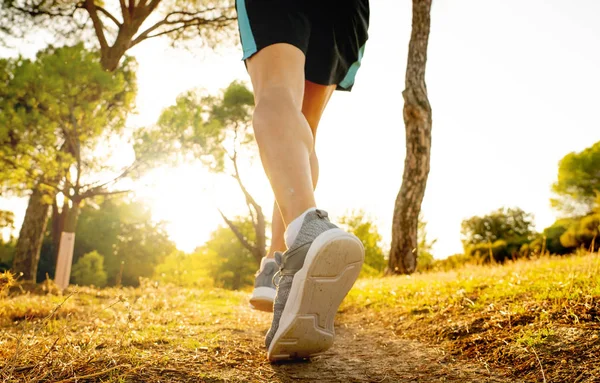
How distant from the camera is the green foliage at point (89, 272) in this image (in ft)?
65.0

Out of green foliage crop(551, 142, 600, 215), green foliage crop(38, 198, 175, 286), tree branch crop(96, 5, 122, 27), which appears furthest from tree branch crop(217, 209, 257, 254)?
green foliage crop(551, 142, 600, 215)

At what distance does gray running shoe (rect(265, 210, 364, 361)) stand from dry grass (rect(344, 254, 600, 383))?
0.51 m

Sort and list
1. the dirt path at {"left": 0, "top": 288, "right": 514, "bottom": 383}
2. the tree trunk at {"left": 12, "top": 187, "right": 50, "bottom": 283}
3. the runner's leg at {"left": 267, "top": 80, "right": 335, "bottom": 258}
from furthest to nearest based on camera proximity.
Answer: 1. the tree trunk at {"left": 12, "top": 187, "right": 50, "bottom": 283}
2. the runner's leg at {"left": 267, "top": 80, "right": 335, "bottom": 258}
3. the dirt path at {"left": 0, "top": 288, "right": 514, "bottom": 383}

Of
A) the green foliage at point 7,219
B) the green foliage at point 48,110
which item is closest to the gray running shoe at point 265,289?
the green foliage at point 48,110

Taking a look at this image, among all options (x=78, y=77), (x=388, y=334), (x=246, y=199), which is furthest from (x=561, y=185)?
(x=388, y=334)

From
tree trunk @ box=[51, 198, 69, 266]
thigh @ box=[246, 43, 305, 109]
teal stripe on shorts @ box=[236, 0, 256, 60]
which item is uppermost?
tree trunk @ box=[51, 198, 69, 266]

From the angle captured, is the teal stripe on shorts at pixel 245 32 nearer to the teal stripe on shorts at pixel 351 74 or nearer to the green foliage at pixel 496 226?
the teal stripe on shorts at pixel 351 74

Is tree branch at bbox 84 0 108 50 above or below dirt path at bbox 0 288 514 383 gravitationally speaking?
above

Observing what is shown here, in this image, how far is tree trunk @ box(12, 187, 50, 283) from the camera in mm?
8969

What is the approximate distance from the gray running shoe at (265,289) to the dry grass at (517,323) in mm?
636

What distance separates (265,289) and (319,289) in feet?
1.54

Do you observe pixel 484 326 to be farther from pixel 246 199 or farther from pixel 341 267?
pixel 246 199

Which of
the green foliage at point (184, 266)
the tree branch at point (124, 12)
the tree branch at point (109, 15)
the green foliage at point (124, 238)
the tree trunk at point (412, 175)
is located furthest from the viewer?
the green foliage at point (124, 238)

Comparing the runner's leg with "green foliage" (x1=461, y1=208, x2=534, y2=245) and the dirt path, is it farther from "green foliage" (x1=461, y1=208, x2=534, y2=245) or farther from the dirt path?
"green foliage" (x1=461, y1=208, x2=534, y2=245)
